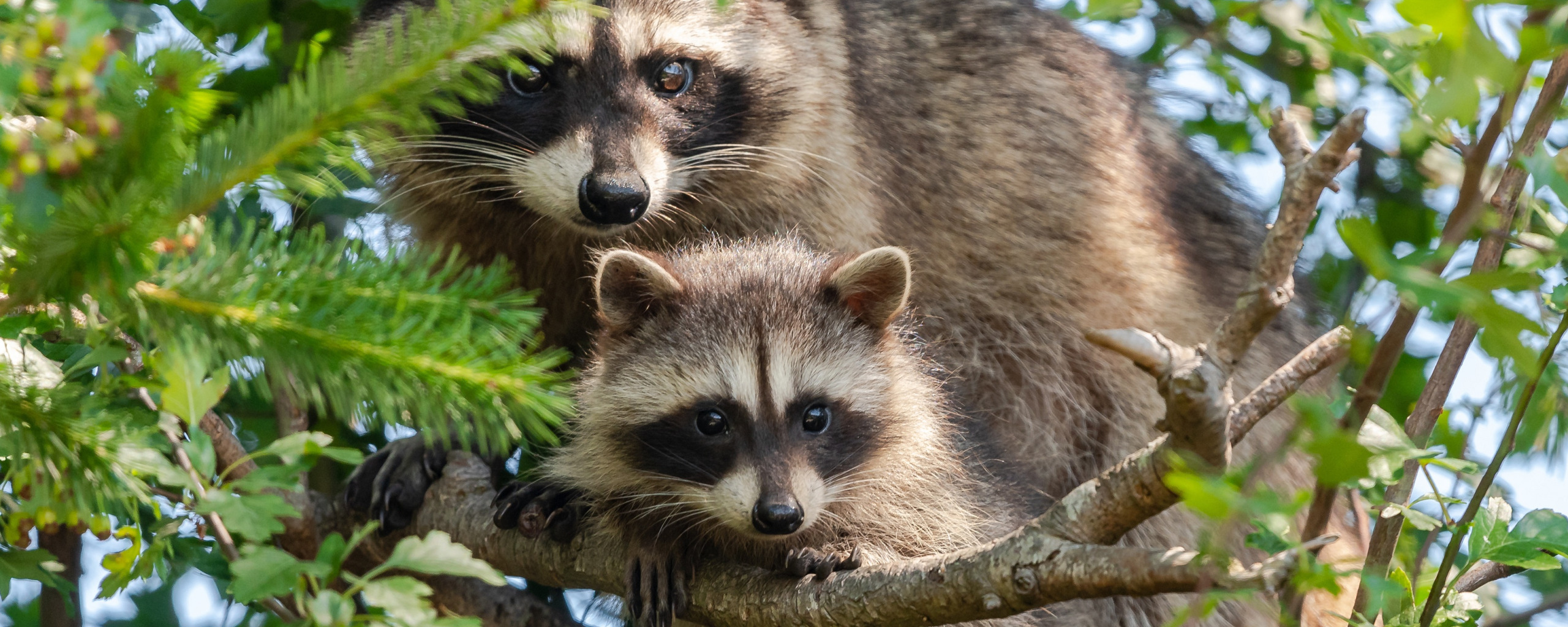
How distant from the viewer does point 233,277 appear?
139 cm

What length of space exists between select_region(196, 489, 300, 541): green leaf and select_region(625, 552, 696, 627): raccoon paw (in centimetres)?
109

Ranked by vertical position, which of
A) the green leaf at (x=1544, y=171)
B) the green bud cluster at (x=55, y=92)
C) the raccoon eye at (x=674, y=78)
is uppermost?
the green bud cluster at (x=55, y=92)

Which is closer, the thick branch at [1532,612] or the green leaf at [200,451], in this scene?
the thick branch at [1532,612]

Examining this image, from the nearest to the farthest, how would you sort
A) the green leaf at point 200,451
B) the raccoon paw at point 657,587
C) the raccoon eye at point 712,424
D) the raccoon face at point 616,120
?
1. the green leaf at point 200,451
2. the raccoon paw at point 657,587
3. the raccoon eye at point 712,424
4. the raccoon face at point 616,120

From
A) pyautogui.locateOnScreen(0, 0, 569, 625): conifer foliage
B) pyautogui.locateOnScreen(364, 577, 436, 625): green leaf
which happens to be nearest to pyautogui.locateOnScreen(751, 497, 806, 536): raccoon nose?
pyautogui.locateOnScreen(0, 0, 569, 625): conifer foliage

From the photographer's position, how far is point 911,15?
3.88m

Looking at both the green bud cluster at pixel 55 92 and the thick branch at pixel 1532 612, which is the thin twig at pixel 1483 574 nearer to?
the thick branch at pixel 1532 612

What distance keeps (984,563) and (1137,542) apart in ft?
5.63

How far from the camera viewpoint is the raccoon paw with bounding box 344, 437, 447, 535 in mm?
3229

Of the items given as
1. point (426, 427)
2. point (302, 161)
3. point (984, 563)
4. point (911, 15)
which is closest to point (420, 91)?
point (302, 161)

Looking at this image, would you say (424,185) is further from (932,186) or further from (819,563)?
(819,563)

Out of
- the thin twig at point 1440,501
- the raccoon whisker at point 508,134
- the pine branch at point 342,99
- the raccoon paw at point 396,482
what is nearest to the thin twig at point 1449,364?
the thin twig at point 1440,501

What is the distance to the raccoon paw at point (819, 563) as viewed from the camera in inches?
94.7

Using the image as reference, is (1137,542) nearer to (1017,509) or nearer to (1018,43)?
(1017,509)
